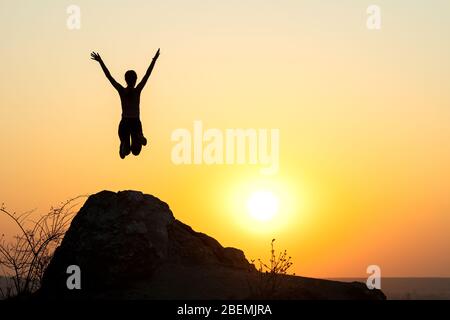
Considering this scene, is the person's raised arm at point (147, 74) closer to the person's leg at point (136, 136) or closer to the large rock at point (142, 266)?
the person's leg at point (136, 136)

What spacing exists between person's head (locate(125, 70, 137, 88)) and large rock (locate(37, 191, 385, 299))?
10.7 ft

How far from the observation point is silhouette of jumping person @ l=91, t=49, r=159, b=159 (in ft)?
70.0

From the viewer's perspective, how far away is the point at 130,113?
21.4 meters

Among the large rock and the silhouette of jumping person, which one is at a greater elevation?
the silhouette of jumping person

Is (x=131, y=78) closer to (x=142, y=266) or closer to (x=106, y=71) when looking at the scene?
(x=106, y=71)

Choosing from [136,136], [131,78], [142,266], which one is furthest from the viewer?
[136,136]

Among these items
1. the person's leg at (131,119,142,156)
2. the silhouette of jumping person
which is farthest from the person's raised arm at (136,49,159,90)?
the person's leg at (131,119,142,156)

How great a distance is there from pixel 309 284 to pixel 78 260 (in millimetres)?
6146

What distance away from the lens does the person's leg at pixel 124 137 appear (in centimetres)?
2147

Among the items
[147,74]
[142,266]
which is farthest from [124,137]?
[142,266]

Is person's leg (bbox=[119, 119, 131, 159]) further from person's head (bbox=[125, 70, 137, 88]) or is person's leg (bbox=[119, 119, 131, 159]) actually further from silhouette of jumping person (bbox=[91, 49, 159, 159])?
person's head (bbox=[125, 70, 137, 88])

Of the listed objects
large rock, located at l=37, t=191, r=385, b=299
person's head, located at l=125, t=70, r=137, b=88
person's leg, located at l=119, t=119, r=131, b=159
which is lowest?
large rock, located at l=37, t=191, r=385, b=299

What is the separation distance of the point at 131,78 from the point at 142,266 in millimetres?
5016
